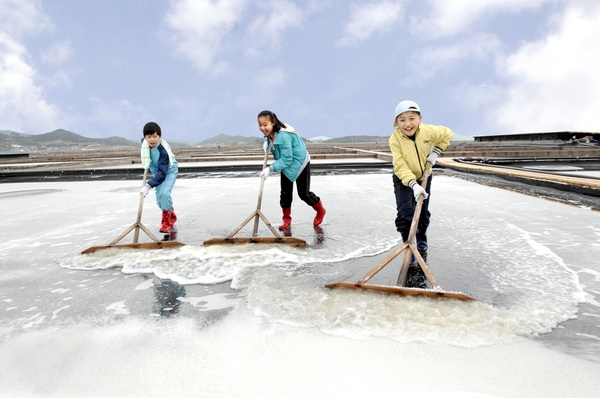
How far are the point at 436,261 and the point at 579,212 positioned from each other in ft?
9.67

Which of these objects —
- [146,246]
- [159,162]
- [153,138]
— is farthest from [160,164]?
[146,246]

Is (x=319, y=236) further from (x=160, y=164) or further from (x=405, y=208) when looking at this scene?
(x=160, y=164)

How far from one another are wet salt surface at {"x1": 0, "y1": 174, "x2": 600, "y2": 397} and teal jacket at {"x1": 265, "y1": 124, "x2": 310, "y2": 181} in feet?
2.40

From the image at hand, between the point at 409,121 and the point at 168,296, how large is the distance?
2104 millimetres

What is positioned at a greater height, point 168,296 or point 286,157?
point 286,157

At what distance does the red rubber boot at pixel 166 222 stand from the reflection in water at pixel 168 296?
162 cm

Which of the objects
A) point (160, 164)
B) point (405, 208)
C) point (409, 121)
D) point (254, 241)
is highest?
point (409, 121)

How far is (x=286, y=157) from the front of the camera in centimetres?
385

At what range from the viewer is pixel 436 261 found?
2.94 meters

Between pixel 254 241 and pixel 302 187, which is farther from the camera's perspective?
pixel 302 187

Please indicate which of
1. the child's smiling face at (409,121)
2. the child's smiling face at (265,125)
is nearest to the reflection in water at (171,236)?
the child's smiling face at (265,125)

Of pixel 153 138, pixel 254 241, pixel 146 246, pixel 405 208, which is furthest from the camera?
pixel 153 138

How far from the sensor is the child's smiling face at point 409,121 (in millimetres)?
2662

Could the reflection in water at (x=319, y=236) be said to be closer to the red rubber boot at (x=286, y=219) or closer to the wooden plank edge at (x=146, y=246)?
the red rubber boot at (x=286, y=219)
